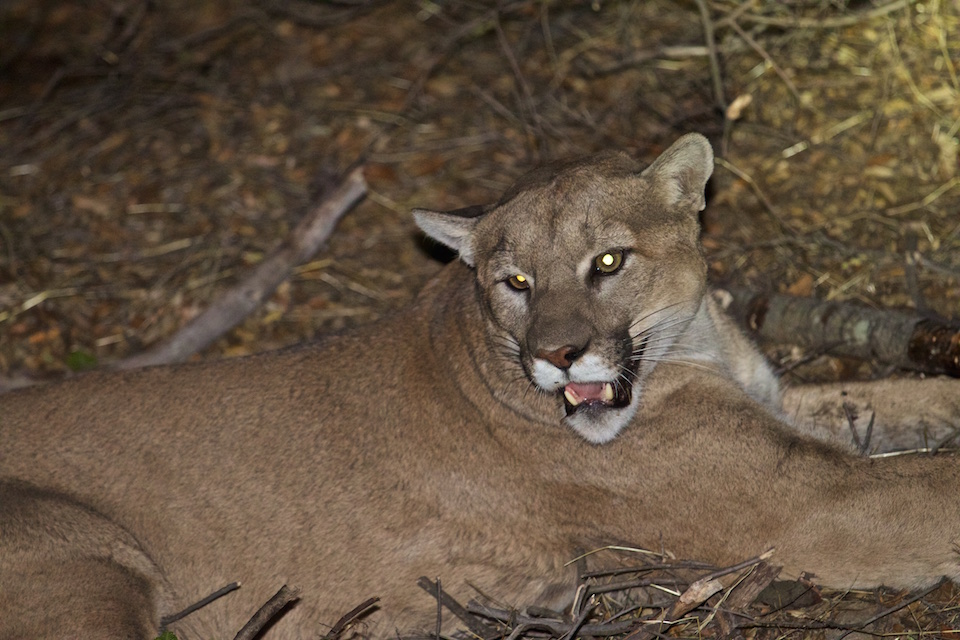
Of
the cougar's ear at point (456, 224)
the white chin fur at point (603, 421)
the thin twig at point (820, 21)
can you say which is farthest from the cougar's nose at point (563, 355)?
the thin twig at point (820, 21)

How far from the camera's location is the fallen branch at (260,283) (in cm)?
735

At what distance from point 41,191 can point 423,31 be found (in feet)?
13.3

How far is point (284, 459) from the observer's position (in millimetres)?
5098

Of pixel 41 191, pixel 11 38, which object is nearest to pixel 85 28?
pixel 11 38

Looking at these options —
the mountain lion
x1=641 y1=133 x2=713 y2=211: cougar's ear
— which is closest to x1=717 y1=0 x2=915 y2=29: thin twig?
x1=641 y1=133 x2=713 y2=211: cougar's ear

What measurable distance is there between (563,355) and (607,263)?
0.62m

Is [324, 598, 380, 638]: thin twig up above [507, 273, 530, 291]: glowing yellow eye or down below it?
below

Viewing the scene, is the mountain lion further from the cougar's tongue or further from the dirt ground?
the dirt ground

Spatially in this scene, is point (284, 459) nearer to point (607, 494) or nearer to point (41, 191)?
point (607, 494)

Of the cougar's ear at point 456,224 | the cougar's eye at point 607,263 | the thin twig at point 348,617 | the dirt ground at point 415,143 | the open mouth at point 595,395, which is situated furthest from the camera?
the dirt ground at point 415,143

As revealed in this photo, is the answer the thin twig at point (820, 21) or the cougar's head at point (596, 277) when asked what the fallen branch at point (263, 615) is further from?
the thin twig at point (820, 21)

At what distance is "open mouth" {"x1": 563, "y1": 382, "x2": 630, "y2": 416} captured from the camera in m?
4.75

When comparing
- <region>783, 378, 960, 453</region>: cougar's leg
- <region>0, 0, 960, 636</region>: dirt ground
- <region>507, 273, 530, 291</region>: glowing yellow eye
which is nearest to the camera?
<region>507, 273, 530, 291</region>: glowing yellow eye

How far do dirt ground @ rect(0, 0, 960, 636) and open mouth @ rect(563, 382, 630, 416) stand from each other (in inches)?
85.4
